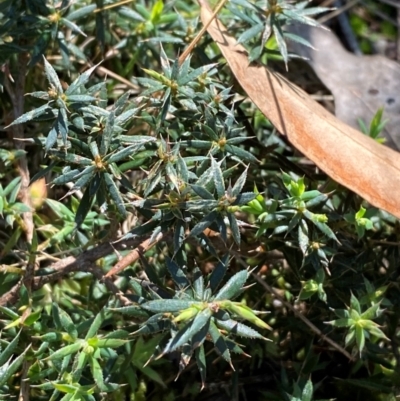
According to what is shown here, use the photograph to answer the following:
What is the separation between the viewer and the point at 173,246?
72.9 inches

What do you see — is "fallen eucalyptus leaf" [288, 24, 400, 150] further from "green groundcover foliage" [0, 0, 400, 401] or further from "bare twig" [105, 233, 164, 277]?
"bare twig" [105, 233, 164, 277]

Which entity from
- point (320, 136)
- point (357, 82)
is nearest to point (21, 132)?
point (320, 136)

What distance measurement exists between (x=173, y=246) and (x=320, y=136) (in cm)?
58

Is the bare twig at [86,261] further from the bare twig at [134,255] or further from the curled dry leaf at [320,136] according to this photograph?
the curled dry leaf at [320,136]

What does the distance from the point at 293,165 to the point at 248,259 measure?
355mm

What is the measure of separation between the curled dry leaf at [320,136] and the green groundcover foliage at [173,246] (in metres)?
0.07

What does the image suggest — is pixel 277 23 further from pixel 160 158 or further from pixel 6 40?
pixel 6 40

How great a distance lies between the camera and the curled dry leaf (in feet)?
6.31

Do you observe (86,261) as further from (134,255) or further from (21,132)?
(21,132)

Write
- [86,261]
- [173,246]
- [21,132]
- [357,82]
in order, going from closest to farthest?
[173,246], [86,261], [21,132], [357,82]

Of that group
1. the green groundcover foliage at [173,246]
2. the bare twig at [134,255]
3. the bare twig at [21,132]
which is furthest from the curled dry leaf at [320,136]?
the bare twig at [21,132]

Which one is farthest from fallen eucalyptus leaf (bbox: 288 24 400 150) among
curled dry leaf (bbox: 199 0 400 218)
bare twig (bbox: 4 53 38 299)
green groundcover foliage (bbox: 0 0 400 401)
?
bare twig (bbox: 4 53 38 299)

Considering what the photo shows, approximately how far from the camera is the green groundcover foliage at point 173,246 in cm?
173

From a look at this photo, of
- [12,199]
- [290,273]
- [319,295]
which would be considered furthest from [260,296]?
[12,199]
